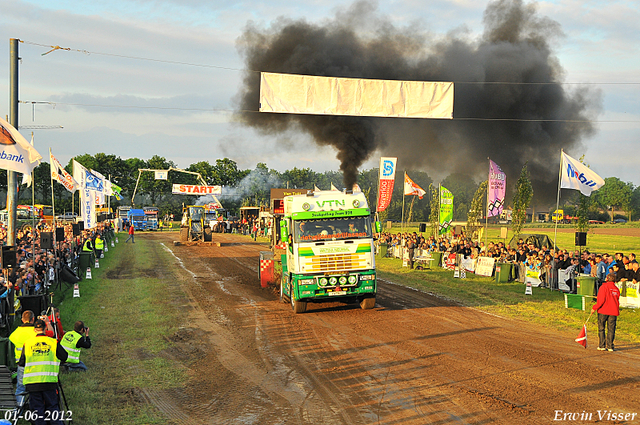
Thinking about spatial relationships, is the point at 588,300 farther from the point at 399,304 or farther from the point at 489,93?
the point at 489,93

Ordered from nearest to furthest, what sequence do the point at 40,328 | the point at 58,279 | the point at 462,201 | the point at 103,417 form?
the point at 40,328
the point at 103,417
the point at 58,279
the point at 462,201

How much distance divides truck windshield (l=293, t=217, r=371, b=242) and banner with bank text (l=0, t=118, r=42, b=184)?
7.10 m

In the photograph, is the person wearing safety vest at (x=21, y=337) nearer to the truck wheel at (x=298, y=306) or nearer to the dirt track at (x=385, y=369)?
the dirt track at (x=385, y=369)

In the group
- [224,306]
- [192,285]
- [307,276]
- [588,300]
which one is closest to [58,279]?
[192,285]

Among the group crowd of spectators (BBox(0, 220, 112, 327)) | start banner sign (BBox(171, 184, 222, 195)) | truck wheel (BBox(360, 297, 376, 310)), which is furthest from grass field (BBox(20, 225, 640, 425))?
start banner sign (BBox(171, 184, 222, 195))

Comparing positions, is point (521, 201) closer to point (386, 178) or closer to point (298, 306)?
point (386, 178)

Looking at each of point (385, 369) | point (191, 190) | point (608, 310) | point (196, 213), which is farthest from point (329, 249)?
point (191, 190)

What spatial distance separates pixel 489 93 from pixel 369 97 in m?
42.4

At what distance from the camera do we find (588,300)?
658 inches

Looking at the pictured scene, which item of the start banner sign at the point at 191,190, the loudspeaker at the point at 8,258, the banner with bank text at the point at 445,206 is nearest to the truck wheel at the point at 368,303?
the loudspeaker at the point at 8,258

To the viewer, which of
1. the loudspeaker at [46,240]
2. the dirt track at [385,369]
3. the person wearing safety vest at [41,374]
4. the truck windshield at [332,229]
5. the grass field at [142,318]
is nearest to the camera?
the person wearing safety vest at [41,374]

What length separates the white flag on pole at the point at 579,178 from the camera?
20.0 m

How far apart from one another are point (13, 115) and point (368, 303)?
38.1 feet

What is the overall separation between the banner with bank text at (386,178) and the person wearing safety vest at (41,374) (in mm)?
22553
